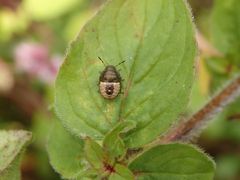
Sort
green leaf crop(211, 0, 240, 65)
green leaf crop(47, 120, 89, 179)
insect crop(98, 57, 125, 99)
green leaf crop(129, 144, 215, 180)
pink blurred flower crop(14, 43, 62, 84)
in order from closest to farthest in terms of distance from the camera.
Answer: green leaf crop(129, 144, 215, 180) < insect crop(98, 57, 125, 99) < green leaf crop(47, 120, 89, 179) < green leaf crop(211, 0, 240, 65) < pink blurred flower crop(14, 43, 62, 84)

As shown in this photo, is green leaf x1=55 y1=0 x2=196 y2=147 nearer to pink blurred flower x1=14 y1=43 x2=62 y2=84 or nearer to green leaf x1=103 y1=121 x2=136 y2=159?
green leaf x1=103 y1=121 x2=136 y2=159

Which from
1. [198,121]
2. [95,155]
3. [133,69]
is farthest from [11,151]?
[198,121]

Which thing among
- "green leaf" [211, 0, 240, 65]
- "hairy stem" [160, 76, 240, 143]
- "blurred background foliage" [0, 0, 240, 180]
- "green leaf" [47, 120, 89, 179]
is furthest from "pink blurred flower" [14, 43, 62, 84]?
"hairy stem" [160, 76, 240, 143]

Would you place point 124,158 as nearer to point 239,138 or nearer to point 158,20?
point 158,20

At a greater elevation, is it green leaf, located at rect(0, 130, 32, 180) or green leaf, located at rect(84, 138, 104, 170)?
green leaf, located at rect(0, 130, 32, 180)

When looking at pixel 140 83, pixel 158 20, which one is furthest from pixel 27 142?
pixel 158 20

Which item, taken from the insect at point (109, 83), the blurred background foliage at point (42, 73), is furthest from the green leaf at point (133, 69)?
the blurred background foliage at point (42, 73)

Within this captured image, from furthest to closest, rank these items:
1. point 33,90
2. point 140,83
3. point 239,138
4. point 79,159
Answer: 1. point 33,90
2. point 239,138
3. point 79,159
4. point 140,83
